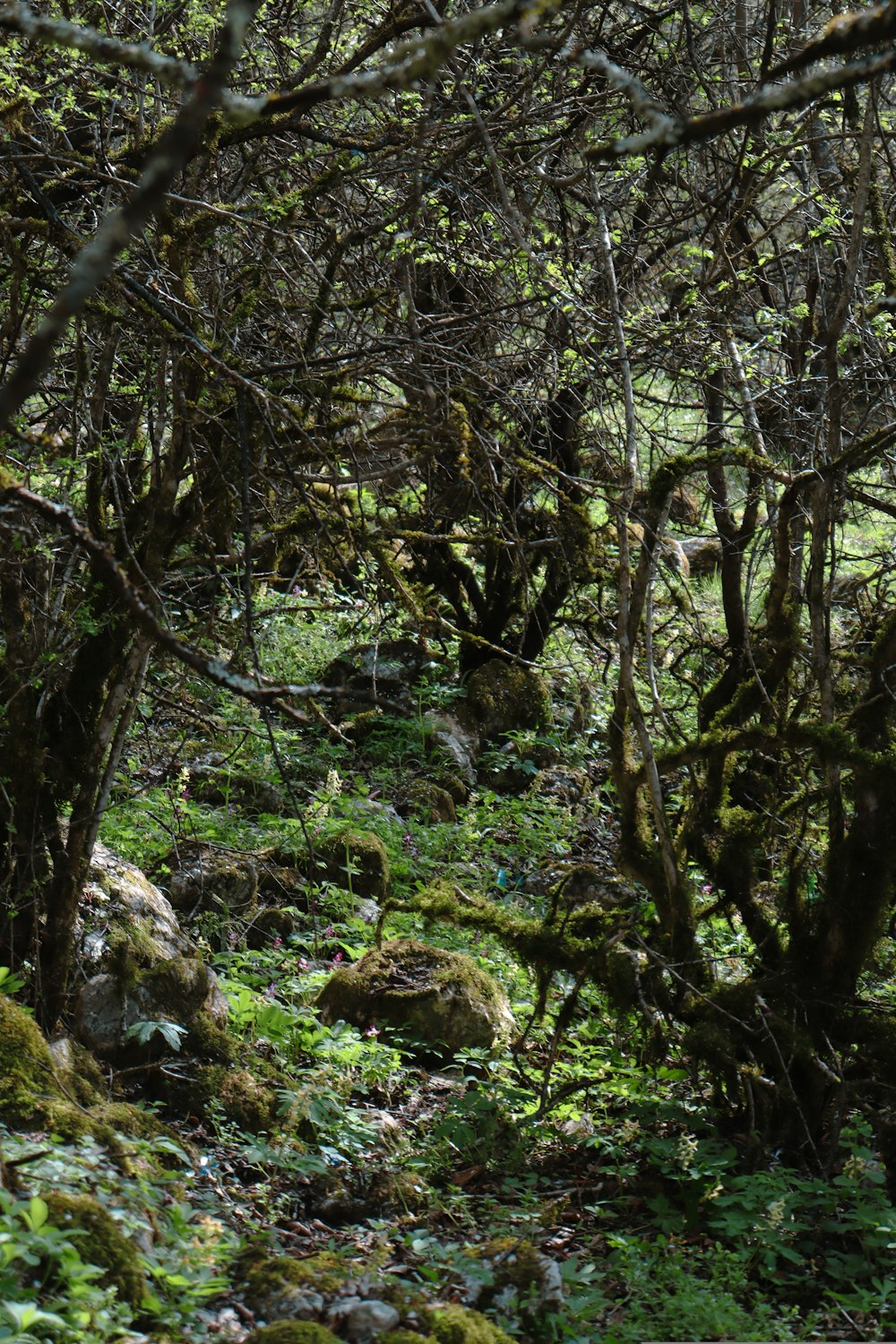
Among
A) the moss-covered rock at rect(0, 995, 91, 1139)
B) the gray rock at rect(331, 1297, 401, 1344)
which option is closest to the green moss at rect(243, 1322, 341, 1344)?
the gray rock at rect(331, 1297, 401, 1344)

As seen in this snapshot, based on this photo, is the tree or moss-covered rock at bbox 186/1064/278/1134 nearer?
the tree

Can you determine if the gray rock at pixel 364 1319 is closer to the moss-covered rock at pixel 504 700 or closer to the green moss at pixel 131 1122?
the green moss at pixel 131 1122

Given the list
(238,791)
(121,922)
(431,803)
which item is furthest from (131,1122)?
(431,803)

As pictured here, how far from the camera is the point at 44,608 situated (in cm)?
356

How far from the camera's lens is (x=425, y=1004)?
4672 mm

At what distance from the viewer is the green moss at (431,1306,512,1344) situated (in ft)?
8.23

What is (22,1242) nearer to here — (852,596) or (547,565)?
(852,596)

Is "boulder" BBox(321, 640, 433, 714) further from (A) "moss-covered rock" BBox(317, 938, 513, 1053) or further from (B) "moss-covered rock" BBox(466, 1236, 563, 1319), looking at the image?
(B) "moss-covered rock" BBox(466, 1236, 563, 1319)

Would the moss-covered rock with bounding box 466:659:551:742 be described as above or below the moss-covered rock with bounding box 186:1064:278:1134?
above

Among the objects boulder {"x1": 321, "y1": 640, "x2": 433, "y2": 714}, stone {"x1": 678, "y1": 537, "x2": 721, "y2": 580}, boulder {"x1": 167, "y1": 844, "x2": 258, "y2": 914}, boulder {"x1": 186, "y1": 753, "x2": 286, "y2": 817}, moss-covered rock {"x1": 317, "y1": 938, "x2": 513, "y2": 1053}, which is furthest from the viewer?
stone {"x1": 678, "y1": 537, "x2": 721, "y2": 580}

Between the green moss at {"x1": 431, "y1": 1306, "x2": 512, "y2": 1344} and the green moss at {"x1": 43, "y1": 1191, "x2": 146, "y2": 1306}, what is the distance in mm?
658

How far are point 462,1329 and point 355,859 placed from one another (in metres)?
3.47

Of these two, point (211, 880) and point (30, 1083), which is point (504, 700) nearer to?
point (211, 880)

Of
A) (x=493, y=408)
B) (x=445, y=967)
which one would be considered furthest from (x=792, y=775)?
(x=493, y=408)
